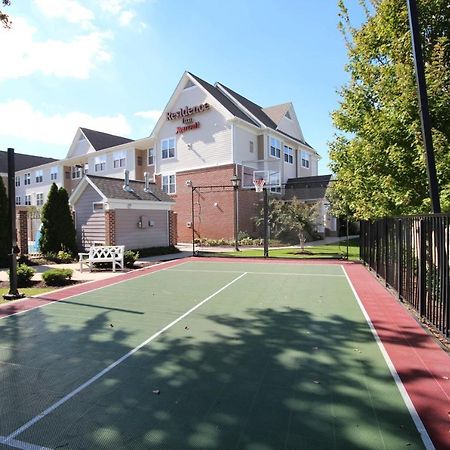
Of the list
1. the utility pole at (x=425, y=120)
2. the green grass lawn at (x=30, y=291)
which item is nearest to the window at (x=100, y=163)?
the green grass lawn at (x=30, y=291)

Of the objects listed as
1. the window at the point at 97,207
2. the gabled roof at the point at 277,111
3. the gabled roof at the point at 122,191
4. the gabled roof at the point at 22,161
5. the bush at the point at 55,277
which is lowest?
the bush at the point at 55,277

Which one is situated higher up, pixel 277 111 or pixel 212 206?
pixel 277 111

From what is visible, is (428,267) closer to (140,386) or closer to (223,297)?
(223,297)

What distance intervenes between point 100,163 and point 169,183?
9245 mm

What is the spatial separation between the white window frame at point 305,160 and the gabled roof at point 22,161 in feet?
109

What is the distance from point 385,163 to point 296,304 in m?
4.26

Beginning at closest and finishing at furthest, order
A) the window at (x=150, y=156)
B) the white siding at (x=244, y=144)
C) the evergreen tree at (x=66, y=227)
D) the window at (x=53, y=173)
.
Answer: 1. the evergreen tree at (x=66, y=227)
2. the white siding at (x=244, y=144)
3. the window at (x=150, y=156)
4. the window at (x=53, y=173)

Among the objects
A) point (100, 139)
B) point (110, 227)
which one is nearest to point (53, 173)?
point (100, 139)

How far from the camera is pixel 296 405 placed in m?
3.67

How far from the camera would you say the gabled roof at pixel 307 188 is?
96.6ft

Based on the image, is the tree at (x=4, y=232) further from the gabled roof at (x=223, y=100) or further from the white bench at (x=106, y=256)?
the gabled roof at (x=223, y=100)

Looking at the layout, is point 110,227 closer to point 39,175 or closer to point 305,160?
point 305,160

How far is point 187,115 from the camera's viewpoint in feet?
94.4

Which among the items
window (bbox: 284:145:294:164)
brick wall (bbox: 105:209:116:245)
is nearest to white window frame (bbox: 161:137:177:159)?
window (bbox: 284:145:294:164)
